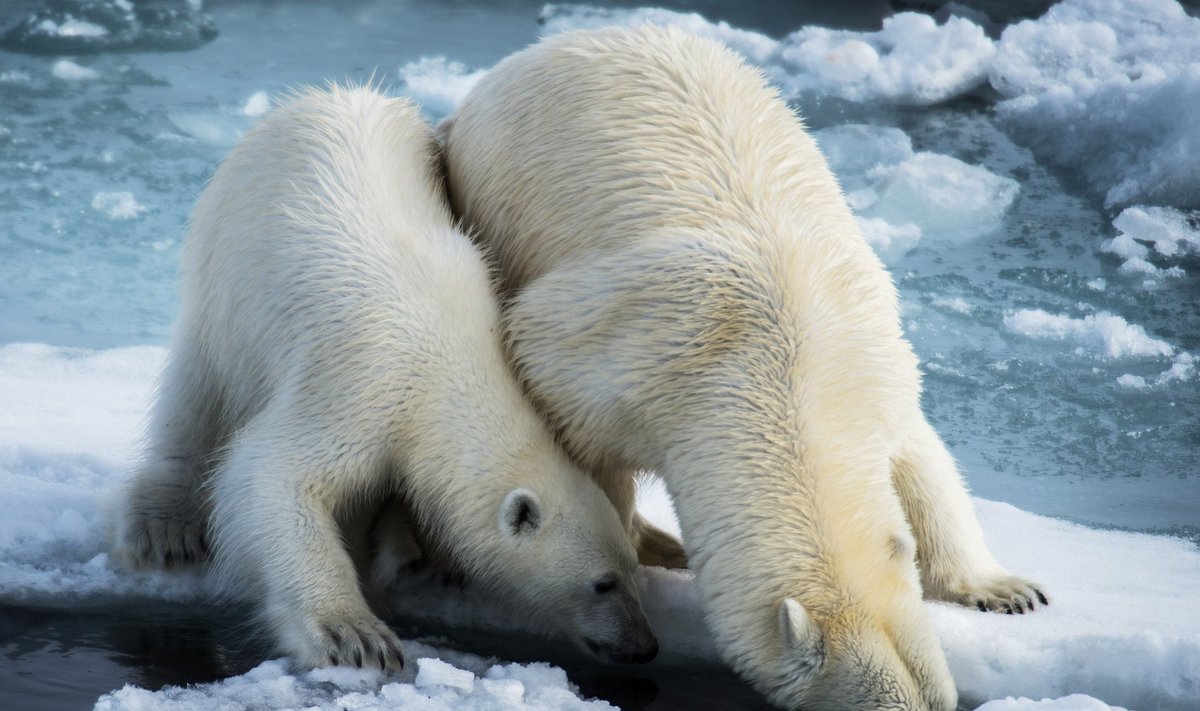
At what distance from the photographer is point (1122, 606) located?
4094mm

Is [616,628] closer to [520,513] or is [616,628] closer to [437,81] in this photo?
[520,513]

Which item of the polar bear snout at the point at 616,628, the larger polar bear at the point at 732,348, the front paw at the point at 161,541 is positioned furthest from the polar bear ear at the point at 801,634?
the front paw at the point at 161,541

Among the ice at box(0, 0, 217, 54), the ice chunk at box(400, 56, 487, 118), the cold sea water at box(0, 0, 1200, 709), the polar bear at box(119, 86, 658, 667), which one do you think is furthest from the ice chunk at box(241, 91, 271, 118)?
the polar bear at box(119, 86, 658, 667)

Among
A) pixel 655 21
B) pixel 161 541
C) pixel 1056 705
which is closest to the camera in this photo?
pixel 1056 705

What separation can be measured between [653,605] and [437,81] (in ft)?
21.1

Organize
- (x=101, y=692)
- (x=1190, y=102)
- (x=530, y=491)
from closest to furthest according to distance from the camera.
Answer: (x=101, y=692) → (x=530, y=491) → (x=1190, y=102)

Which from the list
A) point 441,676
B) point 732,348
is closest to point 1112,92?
point 732,348

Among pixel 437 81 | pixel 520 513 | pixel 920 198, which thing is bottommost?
pixel 437 81

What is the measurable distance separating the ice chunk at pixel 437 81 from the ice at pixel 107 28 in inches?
77.0

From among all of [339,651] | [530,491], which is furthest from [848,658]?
[339,651]

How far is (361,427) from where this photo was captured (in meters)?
3.74

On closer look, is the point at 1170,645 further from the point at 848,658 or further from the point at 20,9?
the point at 20,9

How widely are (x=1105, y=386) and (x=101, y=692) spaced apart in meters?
4.62

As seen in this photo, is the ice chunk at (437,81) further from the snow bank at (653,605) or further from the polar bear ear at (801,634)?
the polar bear ear at (801,634)
